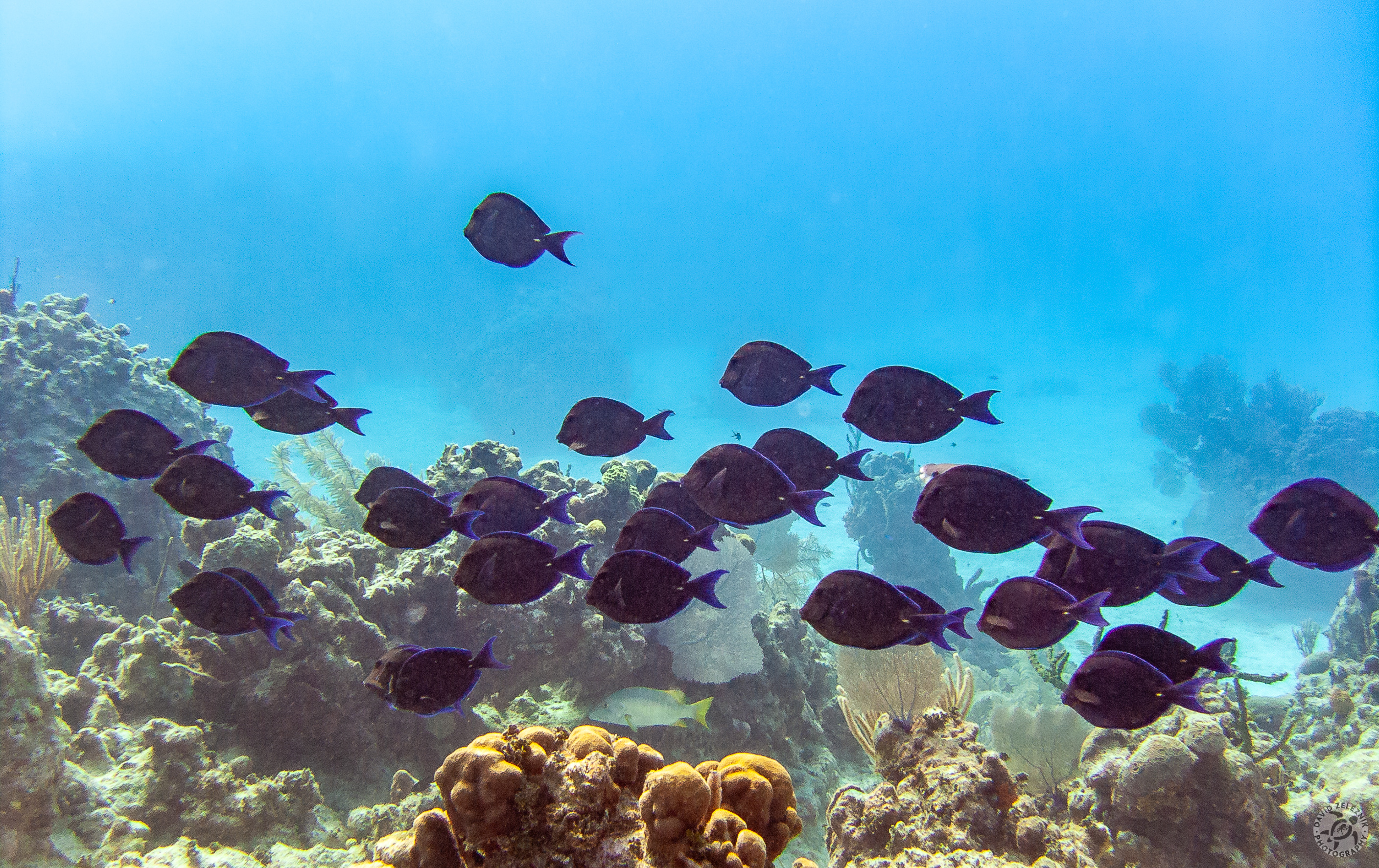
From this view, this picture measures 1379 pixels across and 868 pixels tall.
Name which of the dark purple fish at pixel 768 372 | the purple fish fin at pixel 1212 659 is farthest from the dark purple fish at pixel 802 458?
the purple fish fin at pixel 1212 659

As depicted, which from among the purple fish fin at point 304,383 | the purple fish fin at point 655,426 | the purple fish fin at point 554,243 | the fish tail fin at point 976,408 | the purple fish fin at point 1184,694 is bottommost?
the purple fish fin at point 1184,694

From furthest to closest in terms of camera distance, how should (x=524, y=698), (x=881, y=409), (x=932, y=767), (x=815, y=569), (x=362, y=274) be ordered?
(x=362, y=274) < (x=815, y=569) < (x=524, y=698) < (x=932, y=767) < (x=881, y=409)

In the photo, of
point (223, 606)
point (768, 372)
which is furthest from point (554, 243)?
point (223, 606)

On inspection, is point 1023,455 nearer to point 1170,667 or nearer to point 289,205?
point 1170,667

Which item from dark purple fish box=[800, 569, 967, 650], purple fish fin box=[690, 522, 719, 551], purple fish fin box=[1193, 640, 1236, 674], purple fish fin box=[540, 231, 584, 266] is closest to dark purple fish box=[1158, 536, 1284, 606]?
purple fish fin box=[1193, 640, 1236, 674]

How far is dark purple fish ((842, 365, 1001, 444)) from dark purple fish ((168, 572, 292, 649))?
11.9ft

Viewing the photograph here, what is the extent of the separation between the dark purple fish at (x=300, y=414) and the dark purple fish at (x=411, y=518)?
25.3 inches

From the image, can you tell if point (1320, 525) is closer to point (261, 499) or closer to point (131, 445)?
point (261, 499)

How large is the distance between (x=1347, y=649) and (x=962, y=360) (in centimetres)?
8251

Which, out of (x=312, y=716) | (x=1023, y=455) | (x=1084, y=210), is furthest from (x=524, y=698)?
(x=1084, y=210)

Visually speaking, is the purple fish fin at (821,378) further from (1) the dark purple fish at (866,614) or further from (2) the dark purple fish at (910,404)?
(1) the dark purple fish at (866,614)

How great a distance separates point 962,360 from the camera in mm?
84062

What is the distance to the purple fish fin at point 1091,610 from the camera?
7.64 feet

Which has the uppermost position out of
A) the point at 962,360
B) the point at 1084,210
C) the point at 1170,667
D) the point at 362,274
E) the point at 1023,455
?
the point at 1084,210
